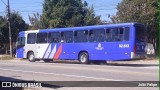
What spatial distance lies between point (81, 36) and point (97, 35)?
167cm

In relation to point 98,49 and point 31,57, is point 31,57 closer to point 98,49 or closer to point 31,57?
point 31,57

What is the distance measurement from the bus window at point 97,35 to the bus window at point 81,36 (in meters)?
0.52

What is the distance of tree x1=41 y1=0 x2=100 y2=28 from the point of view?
134 ft

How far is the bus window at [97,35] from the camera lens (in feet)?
80.3

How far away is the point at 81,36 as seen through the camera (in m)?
26.0

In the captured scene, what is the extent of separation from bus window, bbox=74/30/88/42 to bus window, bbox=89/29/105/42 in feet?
1.69

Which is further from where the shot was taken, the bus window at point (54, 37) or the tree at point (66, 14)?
the tree at point (66, 14)

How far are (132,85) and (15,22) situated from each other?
3971 centimetres

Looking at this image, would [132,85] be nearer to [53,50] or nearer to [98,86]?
[98,86]

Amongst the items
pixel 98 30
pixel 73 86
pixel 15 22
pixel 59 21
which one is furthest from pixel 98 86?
pixel 15 22

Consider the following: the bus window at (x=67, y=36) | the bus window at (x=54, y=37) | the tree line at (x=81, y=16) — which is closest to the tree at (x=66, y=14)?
the tree line at (x=81, y=16)

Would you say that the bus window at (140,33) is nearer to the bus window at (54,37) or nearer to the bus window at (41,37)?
the bus window at (54,37)

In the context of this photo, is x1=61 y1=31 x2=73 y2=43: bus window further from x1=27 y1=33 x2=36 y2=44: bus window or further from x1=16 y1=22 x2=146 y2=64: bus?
x1=27 y1=33 x2=36 y2=44: bus window

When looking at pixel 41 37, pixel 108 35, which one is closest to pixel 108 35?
pixel 108 35
